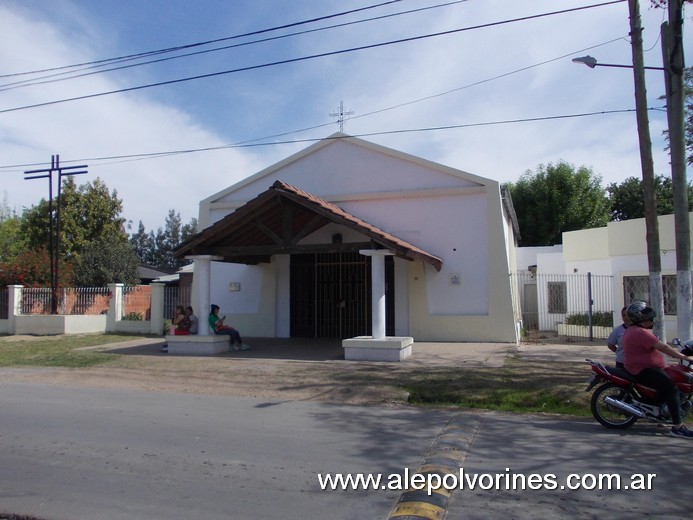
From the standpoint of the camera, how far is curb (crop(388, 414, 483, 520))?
4.33 meters

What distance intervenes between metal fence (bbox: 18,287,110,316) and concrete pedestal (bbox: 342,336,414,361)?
12.9 metres

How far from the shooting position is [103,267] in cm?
2698

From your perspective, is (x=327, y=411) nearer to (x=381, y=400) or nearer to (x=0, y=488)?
(x=381, y=400)

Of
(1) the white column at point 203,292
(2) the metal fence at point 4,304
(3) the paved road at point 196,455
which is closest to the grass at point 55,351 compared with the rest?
(2) the metal fence at point 4,304

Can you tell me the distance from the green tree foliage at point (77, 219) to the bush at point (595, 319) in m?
25.6

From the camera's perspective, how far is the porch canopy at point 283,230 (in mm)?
12859

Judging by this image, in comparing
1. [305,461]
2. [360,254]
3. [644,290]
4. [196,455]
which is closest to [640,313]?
[305,461]

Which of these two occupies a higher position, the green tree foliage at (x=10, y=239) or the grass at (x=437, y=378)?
the green tree foliage at (x=10, y=239)

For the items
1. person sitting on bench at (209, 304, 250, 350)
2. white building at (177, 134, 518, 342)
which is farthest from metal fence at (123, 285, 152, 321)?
person sitting on bench at (209, 304, 250, 350)

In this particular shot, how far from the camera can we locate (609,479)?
4.99 m

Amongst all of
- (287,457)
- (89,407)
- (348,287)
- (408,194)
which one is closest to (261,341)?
(348,287)

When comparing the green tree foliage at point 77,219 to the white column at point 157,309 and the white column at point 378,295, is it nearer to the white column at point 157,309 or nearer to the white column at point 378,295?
the white column at point 157,309

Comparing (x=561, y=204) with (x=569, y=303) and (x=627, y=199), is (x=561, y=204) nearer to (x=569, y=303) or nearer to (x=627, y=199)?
(x=627, y=199)

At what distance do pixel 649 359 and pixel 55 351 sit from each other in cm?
1485
